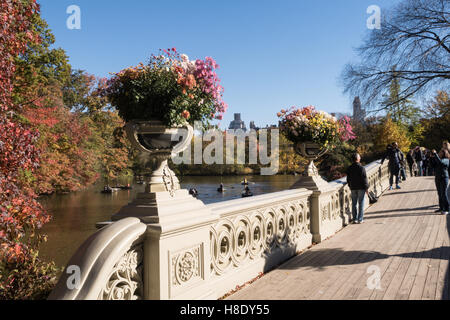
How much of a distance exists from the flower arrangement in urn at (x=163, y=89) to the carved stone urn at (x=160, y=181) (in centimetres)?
10

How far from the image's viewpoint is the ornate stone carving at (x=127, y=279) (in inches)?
107

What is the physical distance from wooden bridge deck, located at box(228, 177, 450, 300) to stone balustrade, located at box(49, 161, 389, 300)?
347mm

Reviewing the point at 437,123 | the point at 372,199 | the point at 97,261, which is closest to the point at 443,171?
the point at 372,199

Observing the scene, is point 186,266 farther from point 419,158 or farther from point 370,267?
point 419,158

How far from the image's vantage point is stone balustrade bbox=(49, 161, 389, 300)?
258cm

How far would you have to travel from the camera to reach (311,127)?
723cm

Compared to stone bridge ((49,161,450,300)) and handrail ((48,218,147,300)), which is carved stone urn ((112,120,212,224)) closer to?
stone bridge ((49,161,450,300))

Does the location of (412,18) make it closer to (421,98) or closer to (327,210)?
(421,98)

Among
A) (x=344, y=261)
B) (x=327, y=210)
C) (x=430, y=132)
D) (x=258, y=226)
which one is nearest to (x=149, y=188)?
(x=258, y=226)

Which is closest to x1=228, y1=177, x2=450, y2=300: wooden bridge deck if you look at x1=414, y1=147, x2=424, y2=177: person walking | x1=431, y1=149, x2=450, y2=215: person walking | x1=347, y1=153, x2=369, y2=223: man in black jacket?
x1=347, y1=153, x2=369, y2=223: man in black jacket

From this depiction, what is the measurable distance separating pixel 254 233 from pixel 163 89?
2578 millimetres

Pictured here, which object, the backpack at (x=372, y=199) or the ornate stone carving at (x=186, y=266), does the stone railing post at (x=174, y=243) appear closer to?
the ornate stone carving at (x=186, y=266)

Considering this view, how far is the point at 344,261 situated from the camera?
549 centimetres

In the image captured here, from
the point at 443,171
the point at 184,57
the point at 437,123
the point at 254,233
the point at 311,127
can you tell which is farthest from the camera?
the point at 437,123
